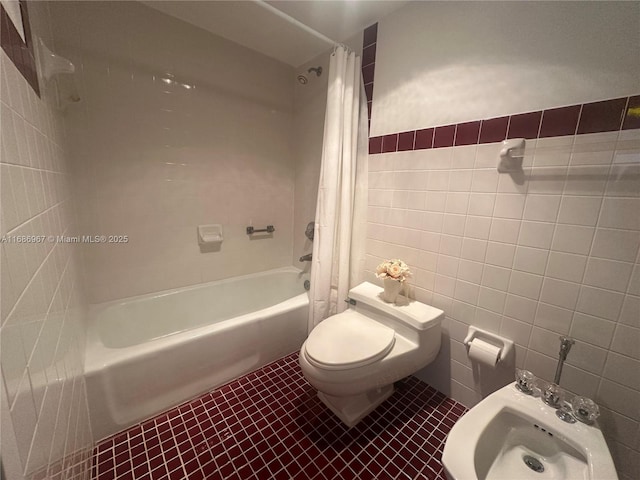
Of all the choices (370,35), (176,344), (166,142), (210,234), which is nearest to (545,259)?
(370,35)

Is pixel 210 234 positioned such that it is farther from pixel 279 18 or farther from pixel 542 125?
pixel 542 125

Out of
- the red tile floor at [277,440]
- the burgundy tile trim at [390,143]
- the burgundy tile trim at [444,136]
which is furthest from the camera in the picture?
the burgundy tile trim at [390,143]

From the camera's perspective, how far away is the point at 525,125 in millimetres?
1072

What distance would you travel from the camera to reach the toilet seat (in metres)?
1.11

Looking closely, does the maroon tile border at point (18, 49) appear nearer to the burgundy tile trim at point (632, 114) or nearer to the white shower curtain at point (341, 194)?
the white shower curtain at point (341, 194)

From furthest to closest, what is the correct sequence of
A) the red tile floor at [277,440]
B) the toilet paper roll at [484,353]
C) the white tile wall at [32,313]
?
the toilet paper roll at [484,353]
the red tile floor at [277,440]
the white tile wall at [32,313]

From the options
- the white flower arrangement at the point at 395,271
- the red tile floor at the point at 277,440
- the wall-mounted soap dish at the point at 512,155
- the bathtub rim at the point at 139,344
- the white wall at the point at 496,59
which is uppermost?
the white wall at the point at 496,59

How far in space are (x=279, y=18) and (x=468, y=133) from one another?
4.11 feet

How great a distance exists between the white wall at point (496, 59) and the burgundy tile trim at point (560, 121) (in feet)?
0.09

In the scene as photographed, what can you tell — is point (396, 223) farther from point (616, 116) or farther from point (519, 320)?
point (616, 116)

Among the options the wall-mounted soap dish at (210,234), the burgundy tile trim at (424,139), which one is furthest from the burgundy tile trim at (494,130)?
the wall-mounted soap dish at (210,234)

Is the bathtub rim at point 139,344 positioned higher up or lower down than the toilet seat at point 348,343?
lower down

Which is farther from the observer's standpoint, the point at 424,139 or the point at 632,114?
the point at 424,139

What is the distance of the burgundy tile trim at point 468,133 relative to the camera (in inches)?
47.6
